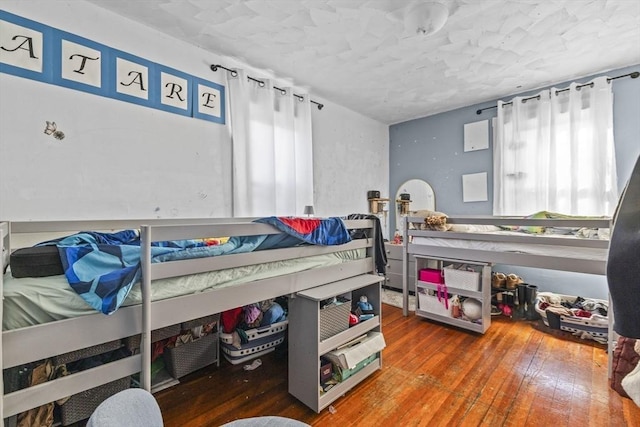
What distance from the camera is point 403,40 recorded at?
241 centimetres

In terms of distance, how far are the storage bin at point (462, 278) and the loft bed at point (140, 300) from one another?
1.61 meters

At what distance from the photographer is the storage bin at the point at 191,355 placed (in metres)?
1.93

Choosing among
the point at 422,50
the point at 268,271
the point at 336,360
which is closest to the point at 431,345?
the point at 336,360

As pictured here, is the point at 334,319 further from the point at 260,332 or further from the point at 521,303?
the point at 521,303

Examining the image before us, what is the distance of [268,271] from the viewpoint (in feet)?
5.09

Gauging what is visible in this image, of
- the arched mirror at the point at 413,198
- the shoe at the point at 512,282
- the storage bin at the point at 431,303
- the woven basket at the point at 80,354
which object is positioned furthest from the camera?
the arched mirror at the point at 413,198

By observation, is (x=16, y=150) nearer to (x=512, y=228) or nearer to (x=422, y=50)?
(x=422, y=50)

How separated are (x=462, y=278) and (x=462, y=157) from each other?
1.98m

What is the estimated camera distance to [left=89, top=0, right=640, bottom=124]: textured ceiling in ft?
6.57

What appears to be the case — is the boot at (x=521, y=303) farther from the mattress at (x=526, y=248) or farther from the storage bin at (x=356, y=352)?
the storage bin at (x=356, y=352)

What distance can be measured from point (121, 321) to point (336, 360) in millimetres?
1164

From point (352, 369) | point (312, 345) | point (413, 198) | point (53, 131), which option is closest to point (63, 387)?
point (312, 345)

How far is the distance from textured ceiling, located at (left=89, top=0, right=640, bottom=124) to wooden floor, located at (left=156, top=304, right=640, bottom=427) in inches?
100

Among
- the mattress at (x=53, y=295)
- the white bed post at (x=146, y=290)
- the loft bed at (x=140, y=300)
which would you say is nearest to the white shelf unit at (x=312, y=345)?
the loft bed at (x=140, y=300)
